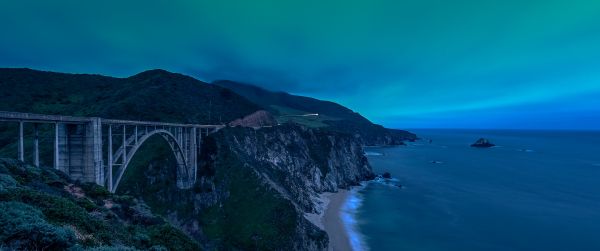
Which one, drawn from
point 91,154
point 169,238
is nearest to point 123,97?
point 91,154

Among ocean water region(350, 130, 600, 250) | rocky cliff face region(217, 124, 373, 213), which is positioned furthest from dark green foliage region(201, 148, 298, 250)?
ocean water region(350, 130, 600, 250)

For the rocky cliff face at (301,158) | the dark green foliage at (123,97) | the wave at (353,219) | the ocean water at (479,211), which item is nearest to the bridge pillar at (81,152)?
the rocky cliff face at (301,158)

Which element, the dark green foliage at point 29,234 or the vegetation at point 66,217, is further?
the vegetation at point 66,217

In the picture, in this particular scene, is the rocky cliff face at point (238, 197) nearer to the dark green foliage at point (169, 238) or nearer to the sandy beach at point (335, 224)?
the sandy beach at point (335, 224)

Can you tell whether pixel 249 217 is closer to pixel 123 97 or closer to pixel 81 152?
pixel 81 152

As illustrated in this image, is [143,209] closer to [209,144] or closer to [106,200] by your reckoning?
[106,200]

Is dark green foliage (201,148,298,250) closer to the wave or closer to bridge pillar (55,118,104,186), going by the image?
the wave
